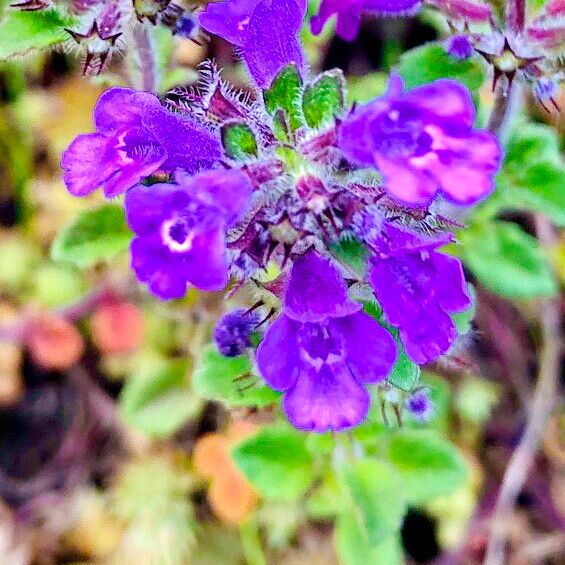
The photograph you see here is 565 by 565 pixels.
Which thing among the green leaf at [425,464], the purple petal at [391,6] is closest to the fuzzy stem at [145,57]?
the purple petal at [391,6]

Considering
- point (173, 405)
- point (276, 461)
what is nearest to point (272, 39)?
point (276, 461)

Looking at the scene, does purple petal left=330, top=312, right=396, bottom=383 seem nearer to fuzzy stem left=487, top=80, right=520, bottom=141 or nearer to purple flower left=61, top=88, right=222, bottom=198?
purple flower left=61, top=88, right=222, bottom=198

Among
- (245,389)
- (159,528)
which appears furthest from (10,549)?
(245,389)

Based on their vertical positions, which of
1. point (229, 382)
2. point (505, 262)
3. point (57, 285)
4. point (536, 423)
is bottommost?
point (536, 423)

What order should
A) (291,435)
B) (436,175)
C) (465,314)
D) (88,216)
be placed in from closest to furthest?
(436,175), (465,314), (88,216), (291,435)

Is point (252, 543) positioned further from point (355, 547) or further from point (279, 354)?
point (279, 354)

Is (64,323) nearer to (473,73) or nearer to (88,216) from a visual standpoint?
(88,216)

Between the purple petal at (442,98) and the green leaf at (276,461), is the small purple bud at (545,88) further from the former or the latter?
the green leaf at (276,461)
